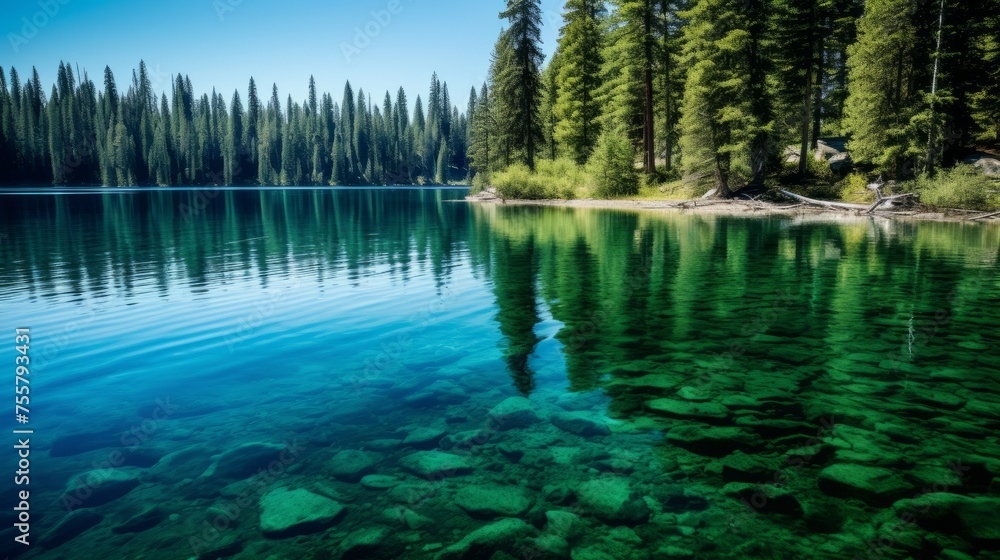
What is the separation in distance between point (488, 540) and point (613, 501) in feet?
4.08

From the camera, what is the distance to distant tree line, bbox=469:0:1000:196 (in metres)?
32.5

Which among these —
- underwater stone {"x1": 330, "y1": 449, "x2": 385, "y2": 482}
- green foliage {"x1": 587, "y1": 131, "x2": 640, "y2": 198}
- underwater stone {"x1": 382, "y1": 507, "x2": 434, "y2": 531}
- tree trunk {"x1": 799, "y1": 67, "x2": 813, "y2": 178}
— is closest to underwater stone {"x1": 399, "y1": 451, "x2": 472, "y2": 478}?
underwater stone {"x1": 330, "y1": 449, "x2": 385, "y2": 482}

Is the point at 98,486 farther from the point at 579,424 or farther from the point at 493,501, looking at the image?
the point at 579,424

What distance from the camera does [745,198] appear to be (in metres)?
38.4

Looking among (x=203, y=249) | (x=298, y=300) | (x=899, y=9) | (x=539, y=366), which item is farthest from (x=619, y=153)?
(x=539, y=366)

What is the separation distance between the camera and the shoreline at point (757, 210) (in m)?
29.6

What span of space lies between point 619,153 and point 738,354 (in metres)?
37.1

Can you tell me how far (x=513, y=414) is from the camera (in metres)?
6.89

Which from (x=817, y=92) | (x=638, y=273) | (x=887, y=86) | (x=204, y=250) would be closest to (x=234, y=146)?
(x=204, y=250)

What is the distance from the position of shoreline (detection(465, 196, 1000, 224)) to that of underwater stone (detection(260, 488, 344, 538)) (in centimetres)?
3424

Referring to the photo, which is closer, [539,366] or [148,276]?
[539,366]

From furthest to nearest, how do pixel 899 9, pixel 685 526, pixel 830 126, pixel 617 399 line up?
pixel 830 126 → pixel 899 9 → pixel 617 399 → pixel 685 526

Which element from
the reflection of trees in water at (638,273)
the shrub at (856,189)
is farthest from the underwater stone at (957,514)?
the shrub at (856,189)

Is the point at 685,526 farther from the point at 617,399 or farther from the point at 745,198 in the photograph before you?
the point at 745,198
